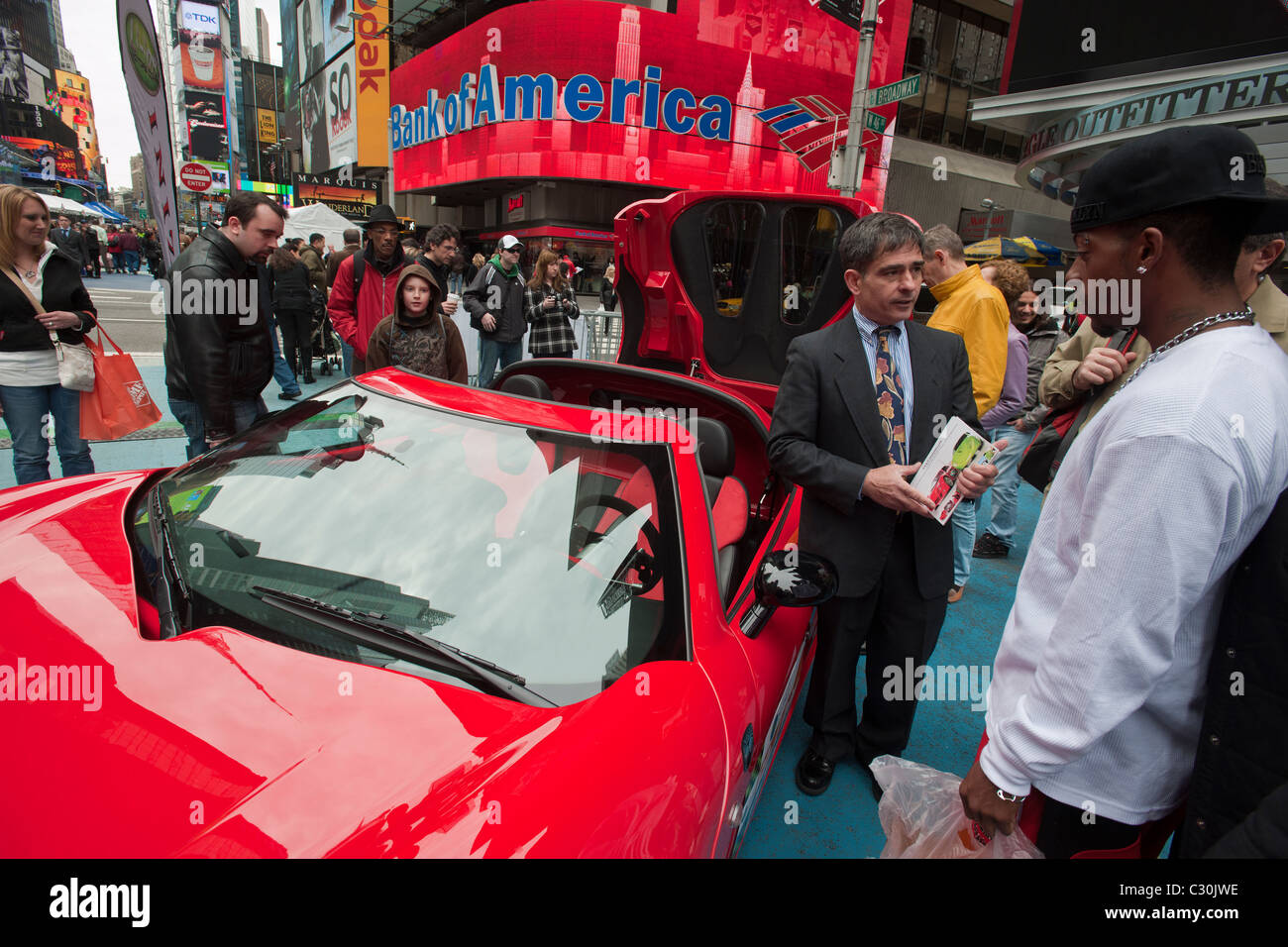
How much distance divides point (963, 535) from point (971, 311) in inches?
51.6

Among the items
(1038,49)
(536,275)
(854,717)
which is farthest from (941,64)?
(854,717)

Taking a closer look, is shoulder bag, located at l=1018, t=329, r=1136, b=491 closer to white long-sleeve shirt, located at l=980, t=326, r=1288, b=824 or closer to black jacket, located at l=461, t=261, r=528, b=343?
white long-sleeve shirt, located at l=980, t=326, r=1288, b=824

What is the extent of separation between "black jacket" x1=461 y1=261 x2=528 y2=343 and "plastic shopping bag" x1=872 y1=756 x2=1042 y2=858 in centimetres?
646

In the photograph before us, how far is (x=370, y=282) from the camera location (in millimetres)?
4992

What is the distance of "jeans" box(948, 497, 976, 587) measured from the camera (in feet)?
12.1

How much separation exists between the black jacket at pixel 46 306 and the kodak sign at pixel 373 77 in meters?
28.9

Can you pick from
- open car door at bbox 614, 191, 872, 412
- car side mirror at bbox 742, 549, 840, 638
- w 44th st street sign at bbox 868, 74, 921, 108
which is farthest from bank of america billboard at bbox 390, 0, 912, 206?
car side mirror at bbox 742, 549, 840, 638

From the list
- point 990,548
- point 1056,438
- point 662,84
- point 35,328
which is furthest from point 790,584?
point 662,84

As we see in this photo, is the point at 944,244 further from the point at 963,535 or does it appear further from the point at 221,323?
the point at 221,323

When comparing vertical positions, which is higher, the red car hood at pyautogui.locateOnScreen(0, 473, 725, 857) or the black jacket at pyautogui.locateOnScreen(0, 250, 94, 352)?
the black jacket at pyautogui.locateOnScreen(0, 250, 94, 352)

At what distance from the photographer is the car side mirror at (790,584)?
5.60 ft

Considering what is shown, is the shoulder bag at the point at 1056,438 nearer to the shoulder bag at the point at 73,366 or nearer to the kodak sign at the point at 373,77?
the shoulder bag at the point at 73,366
